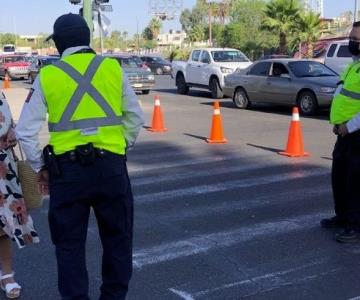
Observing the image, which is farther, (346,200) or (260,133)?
(260,133)

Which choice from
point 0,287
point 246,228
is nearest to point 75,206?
point 0,287

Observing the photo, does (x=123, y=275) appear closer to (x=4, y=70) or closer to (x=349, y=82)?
(x=349, y=82)

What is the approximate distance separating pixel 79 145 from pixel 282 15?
40816mm

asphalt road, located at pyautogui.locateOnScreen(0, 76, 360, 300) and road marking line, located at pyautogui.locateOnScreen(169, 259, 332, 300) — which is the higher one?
road marking line, located at pyautogui.locateOnScreen(169, 259, 332, 300)

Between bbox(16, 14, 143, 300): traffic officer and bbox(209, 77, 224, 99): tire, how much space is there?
18.4 m

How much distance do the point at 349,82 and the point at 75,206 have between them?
3042 millimetres

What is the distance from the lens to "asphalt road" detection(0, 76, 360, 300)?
14.5 feet

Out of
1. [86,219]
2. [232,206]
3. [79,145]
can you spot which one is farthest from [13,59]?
[79,145]

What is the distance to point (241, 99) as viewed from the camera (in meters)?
18.4

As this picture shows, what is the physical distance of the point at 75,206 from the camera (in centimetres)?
334

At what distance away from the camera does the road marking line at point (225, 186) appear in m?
7.16

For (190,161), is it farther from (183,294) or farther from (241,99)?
(241,99)

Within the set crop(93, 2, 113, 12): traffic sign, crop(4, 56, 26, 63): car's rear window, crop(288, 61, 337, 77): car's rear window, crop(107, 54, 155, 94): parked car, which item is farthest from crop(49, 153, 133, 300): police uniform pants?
crop(4, 56, 26, 63): car's rear window

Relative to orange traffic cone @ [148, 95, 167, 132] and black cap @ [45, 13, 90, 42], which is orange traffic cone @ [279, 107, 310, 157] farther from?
black cap @ [45, 13, 90, 42]
